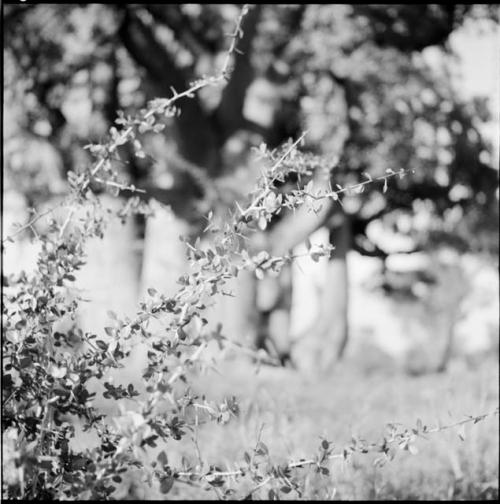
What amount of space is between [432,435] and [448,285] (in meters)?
25.3

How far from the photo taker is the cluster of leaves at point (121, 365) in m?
1.66

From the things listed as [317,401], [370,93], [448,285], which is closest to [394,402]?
[317,401]

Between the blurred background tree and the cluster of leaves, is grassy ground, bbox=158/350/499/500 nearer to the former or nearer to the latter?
the cluster of leaves

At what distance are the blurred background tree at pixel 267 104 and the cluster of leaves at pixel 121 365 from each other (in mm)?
6964

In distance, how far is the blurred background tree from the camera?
8992mm

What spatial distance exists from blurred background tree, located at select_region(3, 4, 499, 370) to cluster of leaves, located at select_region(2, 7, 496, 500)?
6964 millimetres

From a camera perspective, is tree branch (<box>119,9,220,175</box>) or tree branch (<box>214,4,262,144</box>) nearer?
tree branch (<box>119,9,220,175</box>)

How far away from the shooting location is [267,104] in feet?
33.4

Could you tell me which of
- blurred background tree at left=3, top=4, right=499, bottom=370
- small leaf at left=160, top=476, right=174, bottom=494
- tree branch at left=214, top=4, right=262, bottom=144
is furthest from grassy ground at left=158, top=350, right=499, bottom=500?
tree branch at left=214, top=4, right=262, bottom=144

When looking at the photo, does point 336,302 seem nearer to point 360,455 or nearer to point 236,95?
point 236,95

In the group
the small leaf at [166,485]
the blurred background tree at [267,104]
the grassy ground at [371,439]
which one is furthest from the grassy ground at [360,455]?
the blurred background tree at [267,104]

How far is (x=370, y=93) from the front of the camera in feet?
31.2

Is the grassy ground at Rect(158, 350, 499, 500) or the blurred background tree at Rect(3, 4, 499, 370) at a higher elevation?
the blurred background tree at Rect(3, 4, 499, 370)

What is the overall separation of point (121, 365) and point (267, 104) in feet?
29.0
